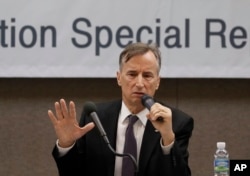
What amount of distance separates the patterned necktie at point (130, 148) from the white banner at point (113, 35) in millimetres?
1416

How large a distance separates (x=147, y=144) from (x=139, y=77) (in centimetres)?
31

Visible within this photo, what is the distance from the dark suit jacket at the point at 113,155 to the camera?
2.38 meters

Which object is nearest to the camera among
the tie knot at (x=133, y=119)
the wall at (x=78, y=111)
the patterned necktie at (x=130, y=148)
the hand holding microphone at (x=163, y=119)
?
the hand holding microphone at (x=163, y=119)

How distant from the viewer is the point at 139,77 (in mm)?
2570

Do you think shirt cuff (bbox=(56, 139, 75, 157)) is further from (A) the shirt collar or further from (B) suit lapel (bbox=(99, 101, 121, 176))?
(A) the shirt collar

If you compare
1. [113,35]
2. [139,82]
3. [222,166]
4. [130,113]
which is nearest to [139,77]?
[139,82]

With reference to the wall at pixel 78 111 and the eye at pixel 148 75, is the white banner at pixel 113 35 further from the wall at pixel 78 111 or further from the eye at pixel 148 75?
the eye at pixel 148 75

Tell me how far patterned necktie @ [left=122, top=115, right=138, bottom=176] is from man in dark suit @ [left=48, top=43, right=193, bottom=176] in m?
0.02

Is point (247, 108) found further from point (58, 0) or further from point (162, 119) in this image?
point (162, 119)

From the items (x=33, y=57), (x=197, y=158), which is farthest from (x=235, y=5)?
(x=33, y=57)

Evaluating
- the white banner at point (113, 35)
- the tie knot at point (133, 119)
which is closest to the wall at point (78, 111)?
the white banner at point (113, 35)

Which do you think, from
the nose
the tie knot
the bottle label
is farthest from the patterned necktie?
the bottle label

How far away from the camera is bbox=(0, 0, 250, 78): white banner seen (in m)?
3.97

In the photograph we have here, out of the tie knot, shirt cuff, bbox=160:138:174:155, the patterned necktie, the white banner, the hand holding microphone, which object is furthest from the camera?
the white banner
